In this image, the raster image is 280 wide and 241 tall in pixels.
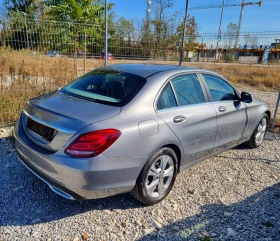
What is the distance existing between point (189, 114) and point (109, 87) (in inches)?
41.2

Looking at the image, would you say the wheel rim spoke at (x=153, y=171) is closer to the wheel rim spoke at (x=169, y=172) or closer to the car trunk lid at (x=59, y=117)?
the wheel rim spoke at (x=169, y=172)

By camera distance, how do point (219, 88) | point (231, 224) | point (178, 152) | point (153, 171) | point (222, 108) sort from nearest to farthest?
1. point (231, 224)
2. point (153, 171)
3. point (178, 152)
4. point (222, 108)
5. point (219, 88)

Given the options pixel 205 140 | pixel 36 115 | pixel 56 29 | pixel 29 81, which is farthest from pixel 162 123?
pixel 56 29

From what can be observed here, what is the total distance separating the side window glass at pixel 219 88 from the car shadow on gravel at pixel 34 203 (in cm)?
196

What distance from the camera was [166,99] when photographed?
2729 mm

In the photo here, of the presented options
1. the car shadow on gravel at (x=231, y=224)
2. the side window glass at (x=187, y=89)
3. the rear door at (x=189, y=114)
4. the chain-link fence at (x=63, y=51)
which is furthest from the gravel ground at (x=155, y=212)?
the chain-link fence at (x=63, y=51)

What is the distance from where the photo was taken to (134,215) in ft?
8.37

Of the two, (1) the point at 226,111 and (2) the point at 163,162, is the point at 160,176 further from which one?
(1) the point at 226,111

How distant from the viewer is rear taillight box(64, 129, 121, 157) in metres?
2.06

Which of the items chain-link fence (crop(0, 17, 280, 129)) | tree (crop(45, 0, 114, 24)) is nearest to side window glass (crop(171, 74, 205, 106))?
chain-link fence (crop(0, 17, 280, 129))

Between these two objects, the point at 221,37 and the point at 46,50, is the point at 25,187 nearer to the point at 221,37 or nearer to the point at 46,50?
the point at 46,50

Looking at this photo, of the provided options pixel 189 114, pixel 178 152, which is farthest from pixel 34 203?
pixel 189 114

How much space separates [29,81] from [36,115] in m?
3.59

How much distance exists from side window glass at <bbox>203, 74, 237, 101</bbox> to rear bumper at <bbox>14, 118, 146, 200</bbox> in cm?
173
